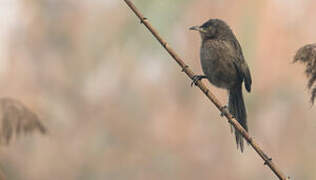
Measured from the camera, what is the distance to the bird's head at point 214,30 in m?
3.55

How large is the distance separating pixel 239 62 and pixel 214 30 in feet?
0.87

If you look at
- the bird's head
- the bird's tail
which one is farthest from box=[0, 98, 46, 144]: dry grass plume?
the bird's head

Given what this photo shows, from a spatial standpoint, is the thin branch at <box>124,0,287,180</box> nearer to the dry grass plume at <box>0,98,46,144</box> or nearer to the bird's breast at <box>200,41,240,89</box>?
the dry grass plume at <box>0,98,46,144</box>

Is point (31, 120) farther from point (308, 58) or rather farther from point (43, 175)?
point (43, 175)

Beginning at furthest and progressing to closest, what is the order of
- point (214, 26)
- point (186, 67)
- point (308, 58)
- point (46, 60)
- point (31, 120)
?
point (46, 60)
point (214, 26)
point (186, 67)
point (308, 58)
point (31, 120)

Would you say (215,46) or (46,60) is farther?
(46,60)

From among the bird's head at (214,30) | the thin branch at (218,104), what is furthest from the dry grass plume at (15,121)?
the bird's head at (214,30)

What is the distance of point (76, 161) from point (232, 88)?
6.29 feet

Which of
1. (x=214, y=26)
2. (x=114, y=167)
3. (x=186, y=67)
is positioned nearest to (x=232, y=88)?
(x=214, y=26)

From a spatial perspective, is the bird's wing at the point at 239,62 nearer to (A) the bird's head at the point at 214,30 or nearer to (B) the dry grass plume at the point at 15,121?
(A) the bird's head at the point at 214,30

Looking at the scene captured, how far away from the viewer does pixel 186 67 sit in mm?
2145

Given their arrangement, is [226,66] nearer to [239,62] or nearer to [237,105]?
[239,62]

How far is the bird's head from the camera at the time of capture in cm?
355

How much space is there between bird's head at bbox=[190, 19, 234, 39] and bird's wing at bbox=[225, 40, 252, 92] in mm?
67
